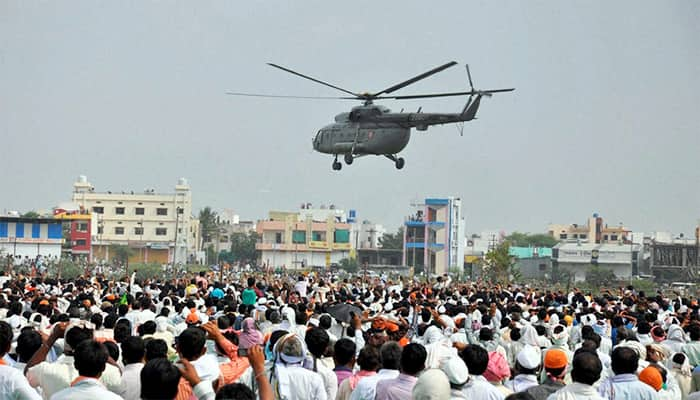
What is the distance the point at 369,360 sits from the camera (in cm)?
934

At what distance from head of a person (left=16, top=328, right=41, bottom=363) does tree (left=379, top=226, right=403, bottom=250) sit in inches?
4718

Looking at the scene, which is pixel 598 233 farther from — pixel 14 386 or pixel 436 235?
pixel 14 386

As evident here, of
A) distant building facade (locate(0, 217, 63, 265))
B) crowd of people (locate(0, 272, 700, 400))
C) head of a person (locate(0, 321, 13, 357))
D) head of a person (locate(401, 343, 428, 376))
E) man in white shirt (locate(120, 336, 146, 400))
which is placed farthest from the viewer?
distant building facade (locate(0, 217, 63, 265))

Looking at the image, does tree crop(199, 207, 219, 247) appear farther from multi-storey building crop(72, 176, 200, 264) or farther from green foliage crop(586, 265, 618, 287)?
green foliage crop(586, 265, 618, 287)

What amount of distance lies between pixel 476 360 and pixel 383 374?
75 cm

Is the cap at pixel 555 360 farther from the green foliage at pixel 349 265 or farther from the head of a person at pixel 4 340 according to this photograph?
the green foliage at pixel 349 265

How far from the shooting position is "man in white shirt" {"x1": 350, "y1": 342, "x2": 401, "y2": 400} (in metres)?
8.73

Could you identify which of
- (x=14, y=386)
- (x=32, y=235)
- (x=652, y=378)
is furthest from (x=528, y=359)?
(x=32, y=235)

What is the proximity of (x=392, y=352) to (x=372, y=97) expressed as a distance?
3594 cm

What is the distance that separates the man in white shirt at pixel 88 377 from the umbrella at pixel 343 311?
29.4 feet

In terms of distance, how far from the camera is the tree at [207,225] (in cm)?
13538

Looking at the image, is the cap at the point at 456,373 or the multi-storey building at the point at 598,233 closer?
the cap at the point at 456,373

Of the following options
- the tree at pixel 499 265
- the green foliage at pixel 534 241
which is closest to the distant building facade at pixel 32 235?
→ the tree at pixel 499 265

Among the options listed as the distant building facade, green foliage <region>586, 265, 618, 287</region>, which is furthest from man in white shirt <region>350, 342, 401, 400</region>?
the distant building facade
